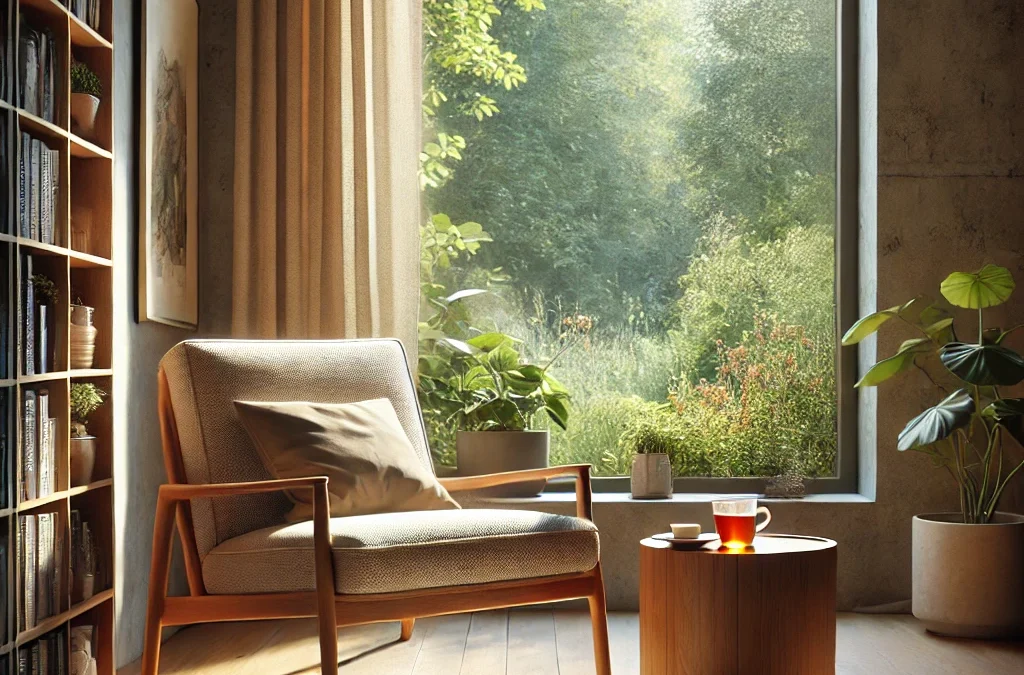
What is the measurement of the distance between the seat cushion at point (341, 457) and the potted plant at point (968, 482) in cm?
159

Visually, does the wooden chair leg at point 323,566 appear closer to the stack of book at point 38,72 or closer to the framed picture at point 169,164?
the stack of book at point 38,72

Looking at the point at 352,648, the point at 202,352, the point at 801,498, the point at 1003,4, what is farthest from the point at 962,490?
the point at 202,352

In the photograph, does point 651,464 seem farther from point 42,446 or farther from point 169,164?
point 42,446

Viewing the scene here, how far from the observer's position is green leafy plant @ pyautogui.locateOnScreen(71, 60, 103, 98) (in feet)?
7.81

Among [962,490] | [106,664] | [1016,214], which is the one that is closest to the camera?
[106,664]

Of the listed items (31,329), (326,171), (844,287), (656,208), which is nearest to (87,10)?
(31,329)

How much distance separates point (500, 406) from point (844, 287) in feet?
4.52

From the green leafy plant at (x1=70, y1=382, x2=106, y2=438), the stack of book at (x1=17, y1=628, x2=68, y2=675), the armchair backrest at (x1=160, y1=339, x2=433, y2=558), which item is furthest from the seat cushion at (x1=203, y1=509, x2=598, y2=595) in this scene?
the green leafy plant at (x1=70, y1=382, x2=106, y2=438)

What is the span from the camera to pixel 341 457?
2.38 metres

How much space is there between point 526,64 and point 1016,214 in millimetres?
1842

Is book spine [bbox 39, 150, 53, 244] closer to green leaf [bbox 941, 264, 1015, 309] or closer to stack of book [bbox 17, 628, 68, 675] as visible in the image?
stack of book [bbox 17, 628, 68, 675]

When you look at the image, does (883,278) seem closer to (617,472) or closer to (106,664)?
(617,472)

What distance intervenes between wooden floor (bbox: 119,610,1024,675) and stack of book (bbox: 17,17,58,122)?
1479mm

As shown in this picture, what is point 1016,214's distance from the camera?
360cm
